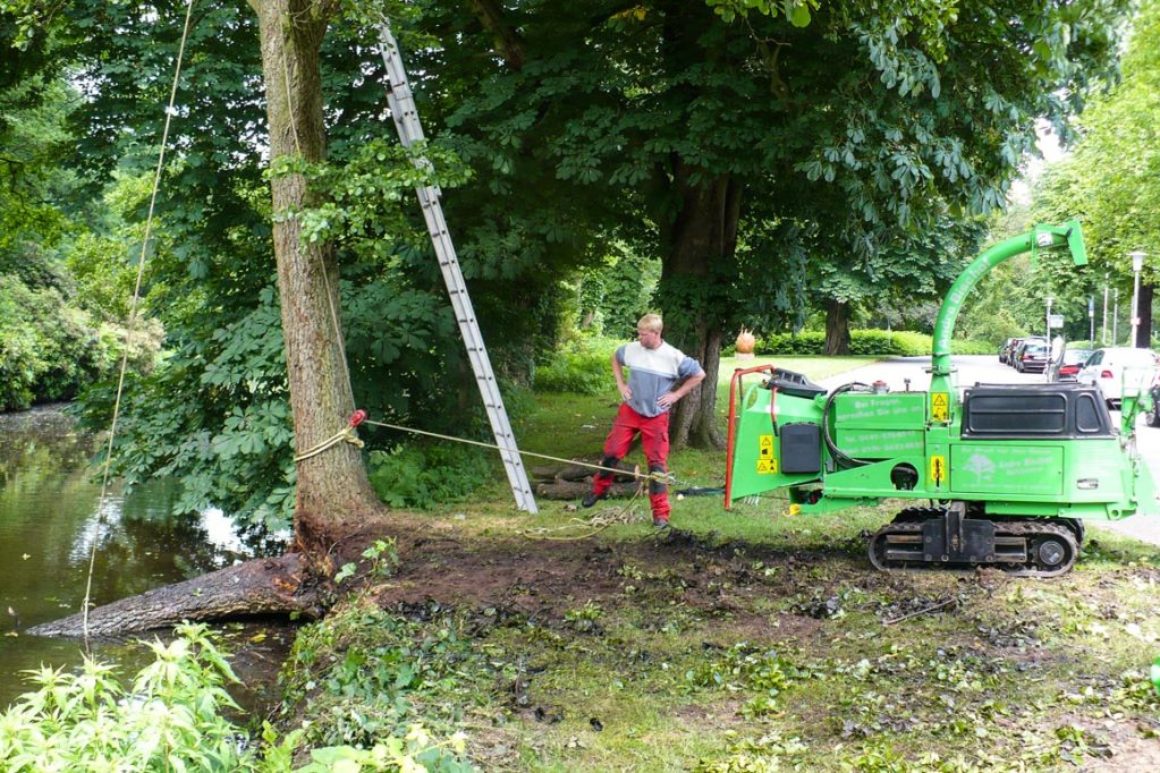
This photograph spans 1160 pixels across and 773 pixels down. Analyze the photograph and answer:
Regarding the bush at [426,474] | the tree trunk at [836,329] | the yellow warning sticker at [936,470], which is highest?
the tree trunk at [836,329]

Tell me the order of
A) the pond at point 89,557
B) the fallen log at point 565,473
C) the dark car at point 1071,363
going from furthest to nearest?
the dark car at point 1071,363, the fallen log at point 565,473, the pond at point 89,557

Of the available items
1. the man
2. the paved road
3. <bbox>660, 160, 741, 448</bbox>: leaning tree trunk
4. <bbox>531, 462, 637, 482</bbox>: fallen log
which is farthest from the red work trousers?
<bbox>660, 160, 741, 448</bbox>: leaning tree trunk

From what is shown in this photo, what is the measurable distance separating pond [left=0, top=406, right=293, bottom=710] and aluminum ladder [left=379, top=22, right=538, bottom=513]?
130 inches

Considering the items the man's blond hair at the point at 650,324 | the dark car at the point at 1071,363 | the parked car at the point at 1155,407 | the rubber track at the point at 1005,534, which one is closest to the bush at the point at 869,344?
the dark car at the point at 1071,363

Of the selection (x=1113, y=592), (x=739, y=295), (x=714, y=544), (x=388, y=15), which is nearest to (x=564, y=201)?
(x=739, y=295)

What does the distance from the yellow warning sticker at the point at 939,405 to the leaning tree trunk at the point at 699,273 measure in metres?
6.29

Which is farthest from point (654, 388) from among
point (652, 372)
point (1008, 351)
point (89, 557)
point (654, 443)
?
point (1008, 351)

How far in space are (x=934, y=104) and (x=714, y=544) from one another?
5.73 metres

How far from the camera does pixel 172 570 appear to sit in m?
13.3

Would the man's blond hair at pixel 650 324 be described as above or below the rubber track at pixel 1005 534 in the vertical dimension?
above

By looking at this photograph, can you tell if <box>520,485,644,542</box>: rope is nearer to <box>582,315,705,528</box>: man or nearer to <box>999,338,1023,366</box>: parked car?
<box>582,315,705,528</box>: man

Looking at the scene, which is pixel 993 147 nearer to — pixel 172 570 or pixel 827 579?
pixel 827 579

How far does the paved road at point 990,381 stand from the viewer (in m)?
11.4

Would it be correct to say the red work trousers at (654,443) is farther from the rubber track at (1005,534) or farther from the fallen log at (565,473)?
the fallen log at (565,473)
